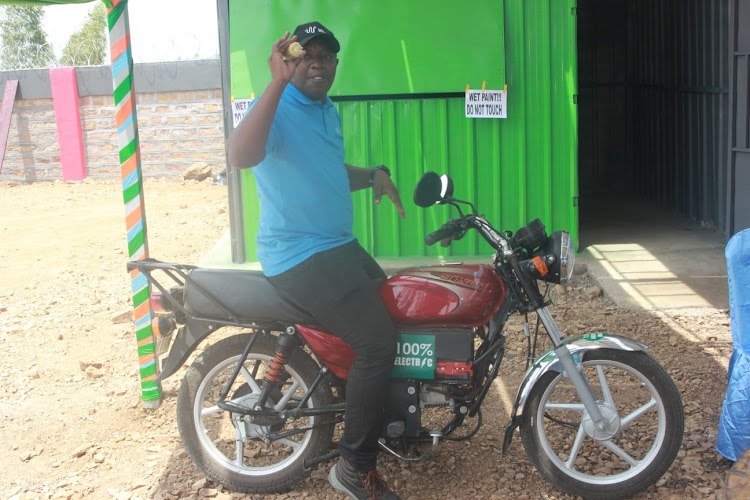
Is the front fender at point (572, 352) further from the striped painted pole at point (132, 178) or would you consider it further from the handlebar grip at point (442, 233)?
the striped painted pole at point (132, 178)

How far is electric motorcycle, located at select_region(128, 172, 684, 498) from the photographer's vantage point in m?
3.57

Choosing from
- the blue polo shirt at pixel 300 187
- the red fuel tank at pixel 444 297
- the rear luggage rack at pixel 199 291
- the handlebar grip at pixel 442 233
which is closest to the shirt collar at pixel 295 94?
the blue polo shirt at pixel 300 187

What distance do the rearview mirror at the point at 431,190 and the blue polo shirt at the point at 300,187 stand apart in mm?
374

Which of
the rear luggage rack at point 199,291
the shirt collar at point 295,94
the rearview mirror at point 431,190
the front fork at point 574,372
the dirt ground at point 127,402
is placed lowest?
the dirt ground at point 127,402

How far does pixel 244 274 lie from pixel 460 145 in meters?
4.32

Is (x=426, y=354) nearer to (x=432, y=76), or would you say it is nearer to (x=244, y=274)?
(x=244, y=274)

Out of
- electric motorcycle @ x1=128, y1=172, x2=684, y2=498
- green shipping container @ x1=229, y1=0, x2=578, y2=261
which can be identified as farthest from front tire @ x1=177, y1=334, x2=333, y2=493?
green shipping container @ x1=229, y1=0, x2=578, y2=261

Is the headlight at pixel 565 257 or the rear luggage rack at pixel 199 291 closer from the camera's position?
the headlight at pixel 565 257

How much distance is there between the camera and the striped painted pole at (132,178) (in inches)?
187

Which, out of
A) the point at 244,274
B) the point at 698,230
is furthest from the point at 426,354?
the point at 698,230

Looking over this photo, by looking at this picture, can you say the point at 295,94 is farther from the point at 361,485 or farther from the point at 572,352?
the point at 361,485

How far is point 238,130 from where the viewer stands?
10.5 feet

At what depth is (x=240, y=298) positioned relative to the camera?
3.75m

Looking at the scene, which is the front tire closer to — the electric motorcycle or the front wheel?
the electric motorcycle
